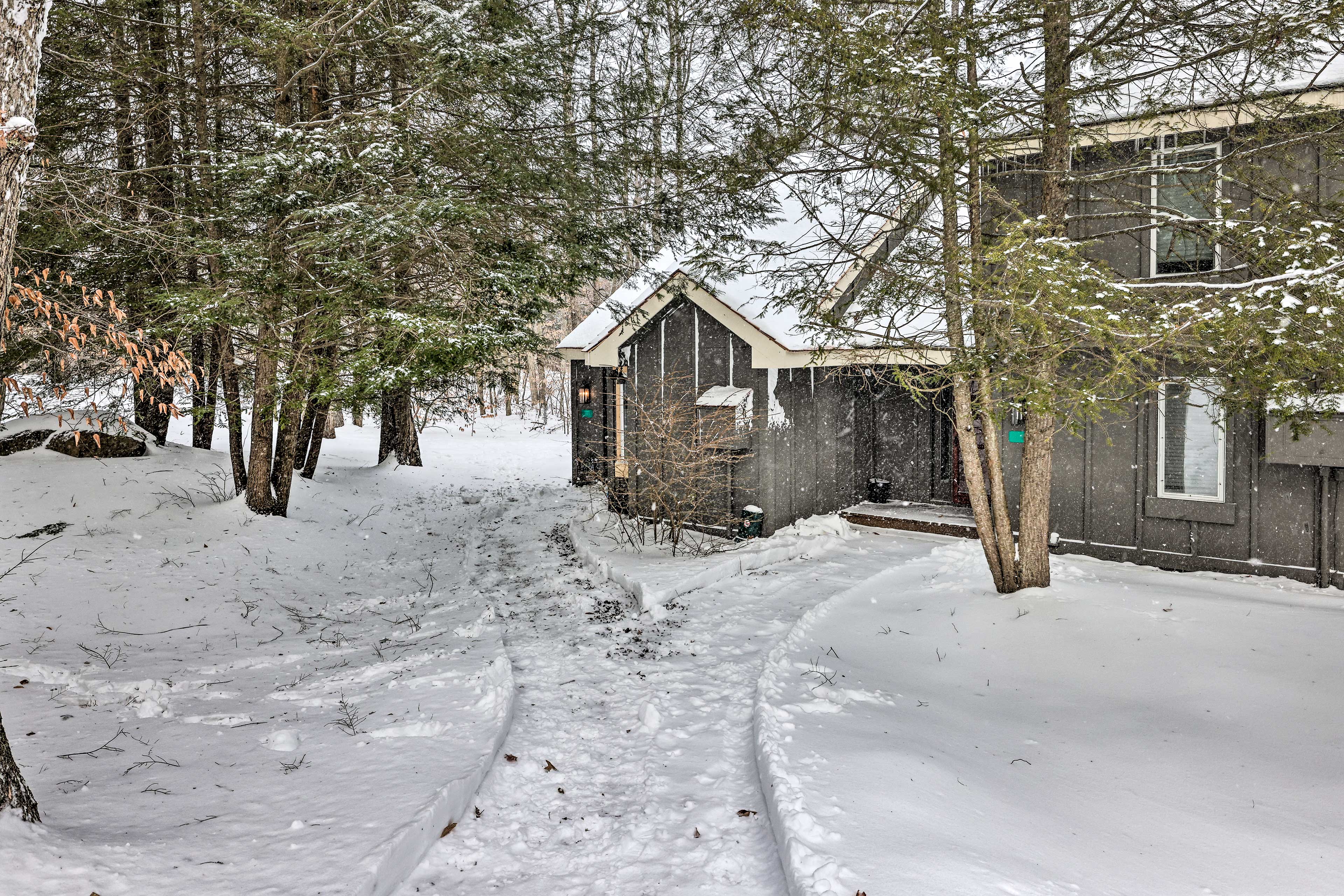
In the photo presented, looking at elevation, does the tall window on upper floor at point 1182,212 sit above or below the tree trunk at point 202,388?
above

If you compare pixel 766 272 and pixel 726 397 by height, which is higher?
pixel 766 272

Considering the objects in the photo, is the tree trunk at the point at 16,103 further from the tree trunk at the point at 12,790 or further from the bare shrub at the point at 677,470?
the bare shrub at the point at 677,470

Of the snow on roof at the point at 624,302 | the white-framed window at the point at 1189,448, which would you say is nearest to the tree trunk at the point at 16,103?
the snow on roof at the point at 624,302

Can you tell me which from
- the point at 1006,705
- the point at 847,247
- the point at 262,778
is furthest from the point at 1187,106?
the point at 262,778

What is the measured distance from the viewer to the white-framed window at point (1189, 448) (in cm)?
859

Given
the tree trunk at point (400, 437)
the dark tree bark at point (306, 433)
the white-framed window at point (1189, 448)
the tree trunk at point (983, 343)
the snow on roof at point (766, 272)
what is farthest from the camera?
the tree trunk at point (400, 437)

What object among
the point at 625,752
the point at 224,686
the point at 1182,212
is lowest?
the point at 625,752

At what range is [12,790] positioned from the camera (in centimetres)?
311

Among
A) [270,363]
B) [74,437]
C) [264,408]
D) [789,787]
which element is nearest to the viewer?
[789,787]

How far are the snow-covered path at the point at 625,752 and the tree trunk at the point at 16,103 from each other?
3.58m

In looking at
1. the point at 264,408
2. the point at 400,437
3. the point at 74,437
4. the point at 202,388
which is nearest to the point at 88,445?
the point at 74,437

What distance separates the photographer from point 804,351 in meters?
10.5

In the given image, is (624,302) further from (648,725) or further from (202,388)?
(648,725)

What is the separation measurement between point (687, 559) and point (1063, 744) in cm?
569
